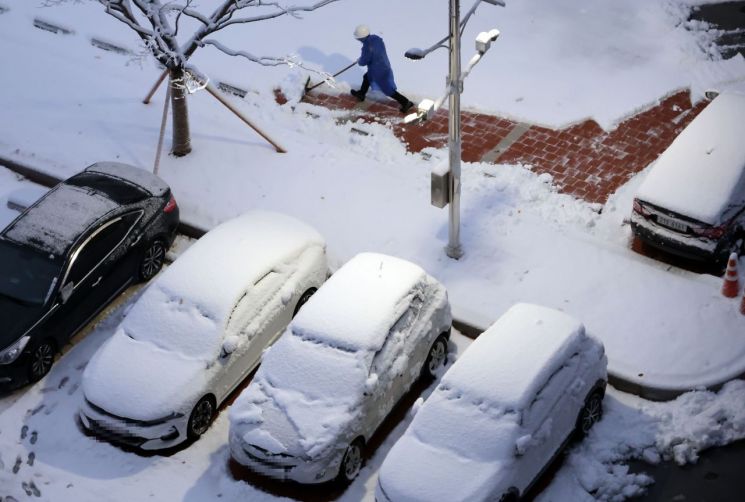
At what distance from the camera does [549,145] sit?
57.3ft

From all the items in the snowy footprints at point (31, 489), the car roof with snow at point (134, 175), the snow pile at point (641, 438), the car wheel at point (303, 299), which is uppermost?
the car roof with snow at point (134, 175)

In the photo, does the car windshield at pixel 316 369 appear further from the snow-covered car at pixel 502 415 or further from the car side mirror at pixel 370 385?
the snow-covered car at pixel 502 415

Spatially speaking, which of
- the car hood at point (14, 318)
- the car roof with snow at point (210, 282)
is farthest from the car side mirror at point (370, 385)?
the car hood at point (14, 318)

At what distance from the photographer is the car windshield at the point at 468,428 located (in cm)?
1123

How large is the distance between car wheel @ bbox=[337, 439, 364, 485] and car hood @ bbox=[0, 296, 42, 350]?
4.82 meters

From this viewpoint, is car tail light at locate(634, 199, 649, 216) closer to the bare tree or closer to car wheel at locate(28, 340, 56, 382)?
the bare tree

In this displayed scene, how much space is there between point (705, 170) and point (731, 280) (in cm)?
190

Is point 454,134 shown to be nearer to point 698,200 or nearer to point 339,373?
point 698,200

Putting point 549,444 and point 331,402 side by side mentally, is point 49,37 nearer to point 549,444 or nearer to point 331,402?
point 331,402

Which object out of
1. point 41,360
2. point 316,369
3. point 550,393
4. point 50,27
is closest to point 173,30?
point 41,360

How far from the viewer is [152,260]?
15.6m

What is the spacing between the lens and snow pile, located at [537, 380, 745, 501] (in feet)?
38.9

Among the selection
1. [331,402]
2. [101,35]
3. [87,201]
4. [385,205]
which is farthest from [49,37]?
[331,402]

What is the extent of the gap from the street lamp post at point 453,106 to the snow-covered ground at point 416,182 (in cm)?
69
